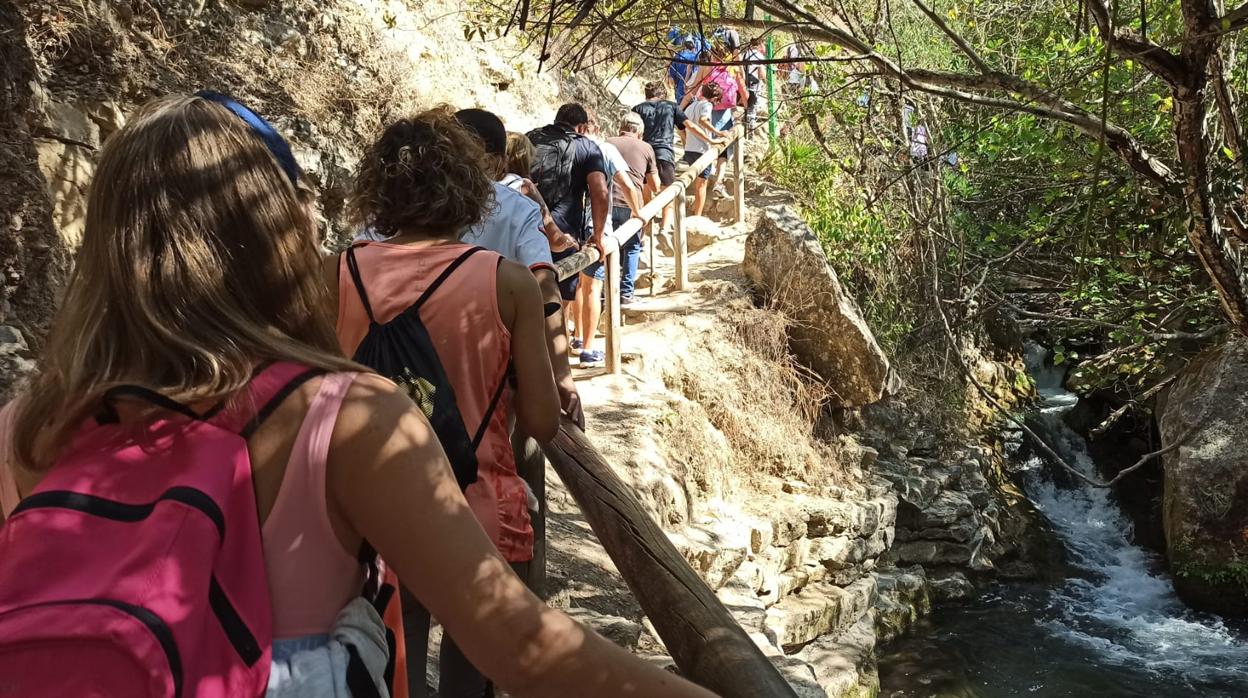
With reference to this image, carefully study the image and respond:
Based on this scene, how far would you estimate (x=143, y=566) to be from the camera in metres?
0.93

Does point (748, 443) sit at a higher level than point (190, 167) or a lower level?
lower

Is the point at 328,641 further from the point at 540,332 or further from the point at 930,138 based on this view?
the point at 930,138

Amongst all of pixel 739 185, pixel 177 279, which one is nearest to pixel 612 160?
pixel 739 185

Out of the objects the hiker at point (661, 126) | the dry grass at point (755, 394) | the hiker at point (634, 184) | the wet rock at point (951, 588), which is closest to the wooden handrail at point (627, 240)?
the hiker at point (634, 184)

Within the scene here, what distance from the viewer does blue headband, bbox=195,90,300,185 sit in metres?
1.19

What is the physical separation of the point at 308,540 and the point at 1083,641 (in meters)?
9.63

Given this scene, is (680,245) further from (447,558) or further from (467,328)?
(447,558)

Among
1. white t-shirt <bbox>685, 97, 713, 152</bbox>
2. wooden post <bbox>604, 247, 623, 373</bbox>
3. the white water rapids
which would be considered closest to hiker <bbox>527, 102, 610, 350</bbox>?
wooden post <bbox>604, 247, 623, 373</bbox>

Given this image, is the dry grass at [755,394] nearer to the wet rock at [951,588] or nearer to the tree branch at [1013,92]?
the wet rock at [951,588]

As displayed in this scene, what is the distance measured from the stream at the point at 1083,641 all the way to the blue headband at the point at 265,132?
797 cm

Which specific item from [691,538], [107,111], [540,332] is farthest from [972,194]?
[540,332]

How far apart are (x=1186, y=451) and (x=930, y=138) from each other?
12.6 ft

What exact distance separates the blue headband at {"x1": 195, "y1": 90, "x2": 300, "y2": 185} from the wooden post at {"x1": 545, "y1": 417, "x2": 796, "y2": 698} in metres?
1.08

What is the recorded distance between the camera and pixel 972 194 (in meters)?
11.1
